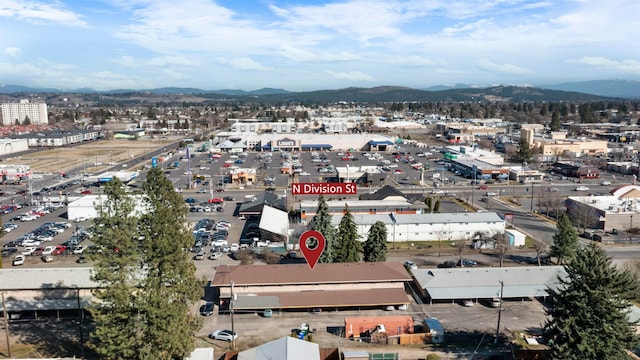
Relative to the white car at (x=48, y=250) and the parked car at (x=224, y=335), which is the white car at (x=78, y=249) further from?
the parked car at (x=224, y=335)

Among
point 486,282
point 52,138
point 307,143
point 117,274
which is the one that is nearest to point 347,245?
point 486,282

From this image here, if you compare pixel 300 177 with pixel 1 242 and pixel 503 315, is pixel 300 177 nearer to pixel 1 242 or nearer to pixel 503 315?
pixel 1 242

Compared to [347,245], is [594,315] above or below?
above

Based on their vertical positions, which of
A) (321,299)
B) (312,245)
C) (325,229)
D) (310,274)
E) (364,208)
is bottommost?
(321,299)

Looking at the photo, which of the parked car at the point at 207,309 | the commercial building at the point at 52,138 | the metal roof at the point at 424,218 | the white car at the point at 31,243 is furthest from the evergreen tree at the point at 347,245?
the commercial building at the point at 52,138

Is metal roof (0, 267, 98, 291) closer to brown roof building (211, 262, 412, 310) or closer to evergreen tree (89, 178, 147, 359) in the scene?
brown roof building (211, 262, 412, 310)

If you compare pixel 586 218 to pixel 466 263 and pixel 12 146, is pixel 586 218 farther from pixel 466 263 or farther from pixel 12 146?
pixel 12 146

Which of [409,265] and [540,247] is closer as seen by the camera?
[409,265]
